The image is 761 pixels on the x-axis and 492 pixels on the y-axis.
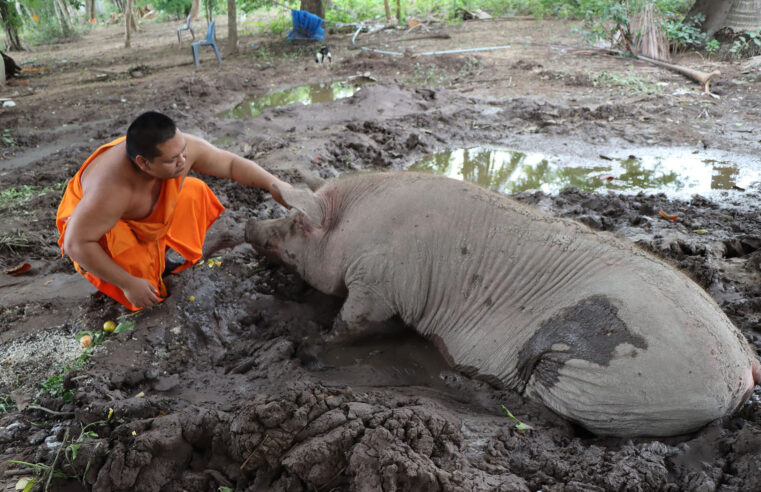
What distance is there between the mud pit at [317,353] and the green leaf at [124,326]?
76 millimetres

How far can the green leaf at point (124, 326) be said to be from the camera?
342 cm

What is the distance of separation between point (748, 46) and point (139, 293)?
1189 centimetres

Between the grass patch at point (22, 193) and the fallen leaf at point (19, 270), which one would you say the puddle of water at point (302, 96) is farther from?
the fallen leaf at point (19, 270)

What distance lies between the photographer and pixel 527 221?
324 centimetres

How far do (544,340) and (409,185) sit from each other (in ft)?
4.38

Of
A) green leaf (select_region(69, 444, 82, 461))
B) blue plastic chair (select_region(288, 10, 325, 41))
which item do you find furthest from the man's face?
blue plastic chair (select_region(288, 10, 325, 41))

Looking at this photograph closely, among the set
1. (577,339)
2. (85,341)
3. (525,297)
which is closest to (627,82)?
(525,297)

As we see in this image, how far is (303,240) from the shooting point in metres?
3.85

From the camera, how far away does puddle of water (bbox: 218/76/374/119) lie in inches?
355

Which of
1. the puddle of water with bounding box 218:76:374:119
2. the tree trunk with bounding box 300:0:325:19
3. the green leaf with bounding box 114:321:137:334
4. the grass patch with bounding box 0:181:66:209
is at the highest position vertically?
the tree trunk with bounding box 300:0:325:19

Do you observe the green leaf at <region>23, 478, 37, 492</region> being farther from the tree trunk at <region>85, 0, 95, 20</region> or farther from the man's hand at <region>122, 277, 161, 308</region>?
the tree trunk at <region>85, 0, 95, 20</region>

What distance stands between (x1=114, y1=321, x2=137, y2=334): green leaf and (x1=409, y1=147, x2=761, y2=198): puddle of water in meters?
3.90

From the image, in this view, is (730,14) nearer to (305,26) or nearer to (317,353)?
(305,26)

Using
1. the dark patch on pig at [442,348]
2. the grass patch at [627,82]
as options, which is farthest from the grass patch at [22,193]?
the grass patch at [627,82]
